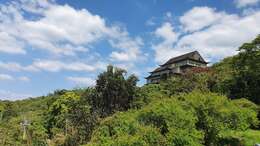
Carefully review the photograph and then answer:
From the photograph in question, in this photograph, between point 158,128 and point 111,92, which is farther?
point 111,92

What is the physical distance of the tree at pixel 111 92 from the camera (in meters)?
27.4

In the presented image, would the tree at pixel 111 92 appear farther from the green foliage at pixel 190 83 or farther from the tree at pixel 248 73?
the tree at pixel 248 73

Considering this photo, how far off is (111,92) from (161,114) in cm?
1168

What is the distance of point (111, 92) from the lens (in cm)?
2747

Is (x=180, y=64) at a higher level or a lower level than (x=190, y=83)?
higher

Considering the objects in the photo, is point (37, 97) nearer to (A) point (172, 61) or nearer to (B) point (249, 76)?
(A) point (172, 61)

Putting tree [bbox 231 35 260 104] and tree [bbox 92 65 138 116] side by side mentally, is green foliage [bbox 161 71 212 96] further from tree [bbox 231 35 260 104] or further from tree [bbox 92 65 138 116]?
tree [bbox 92 65 138 116]

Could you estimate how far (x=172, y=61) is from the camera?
52938 millimetres

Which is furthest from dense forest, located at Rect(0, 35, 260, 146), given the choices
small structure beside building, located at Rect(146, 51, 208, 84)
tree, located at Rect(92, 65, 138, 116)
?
small structure beside building, located at Rect(146, 51, 208, 84)

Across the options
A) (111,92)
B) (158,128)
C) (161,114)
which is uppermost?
(111,92)

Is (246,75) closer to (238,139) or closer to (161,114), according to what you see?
(238,139)

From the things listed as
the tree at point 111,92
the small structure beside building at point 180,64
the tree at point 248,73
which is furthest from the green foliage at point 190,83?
the small structure beside building at point 180,64

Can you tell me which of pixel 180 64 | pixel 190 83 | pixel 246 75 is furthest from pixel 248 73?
pixel 180 64

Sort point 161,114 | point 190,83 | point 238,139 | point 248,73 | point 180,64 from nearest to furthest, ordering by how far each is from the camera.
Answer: point 161,114 < point 238,139 < point 248,73 < point 190,83 < point 180,64
